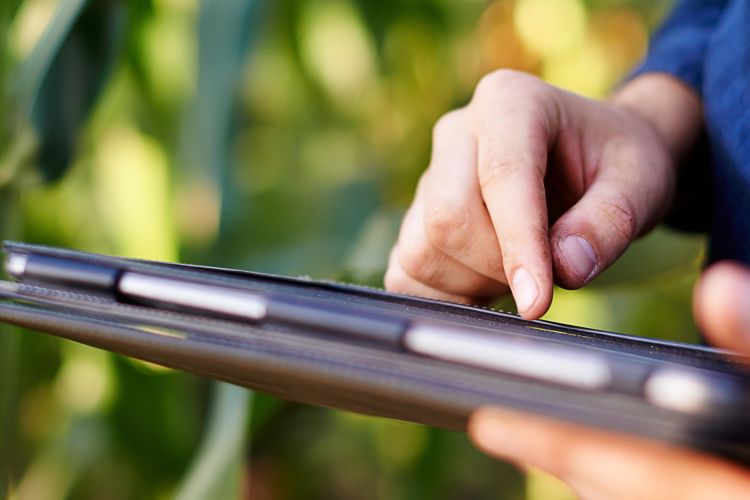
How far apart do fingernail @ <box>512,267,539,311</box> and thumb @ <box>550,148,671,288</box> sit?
0.08ft

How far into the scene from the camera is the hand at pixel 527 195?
1.00 ft

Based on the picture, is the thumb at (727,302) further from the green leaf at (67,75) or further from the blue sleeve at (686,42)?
the green leaf at (67,75)

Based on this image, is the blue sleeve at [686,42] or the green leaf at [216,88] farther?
the green leaf at [216,88]

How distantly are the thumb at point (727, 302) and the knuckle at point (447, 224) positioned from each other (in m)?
0.15

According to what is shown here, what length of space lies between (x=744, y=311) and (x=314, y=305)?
4.0 inches

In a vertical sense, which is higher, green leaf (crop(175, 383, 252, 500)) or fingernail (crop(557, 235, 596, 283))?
fingernail (crop(557, 235, 596, 283))

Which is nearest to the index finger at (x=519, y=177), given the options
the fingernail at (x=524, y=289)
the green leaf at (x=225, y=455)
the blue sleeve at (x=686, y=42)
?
the fingernail at (x=524, y=289)

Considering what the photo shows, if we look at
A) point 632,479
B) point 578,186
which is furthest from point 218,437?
point 632,479

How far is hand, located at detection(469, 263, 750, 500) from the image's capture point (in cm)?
18

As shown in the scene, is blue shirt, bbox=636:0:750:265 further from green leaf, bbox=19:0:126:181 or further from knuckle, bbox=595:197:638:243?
green leaf, bbox=19:0:126:181

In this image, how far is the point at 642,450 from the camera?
0.18 m

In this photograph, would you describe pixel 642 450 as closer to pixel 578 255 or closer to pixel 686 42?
pixel 578 255

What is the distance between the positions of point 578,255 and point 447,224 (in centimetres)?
5

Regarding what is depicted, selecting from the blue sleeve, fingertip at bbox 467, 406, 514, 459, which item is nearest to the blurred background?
the blue sleeve
